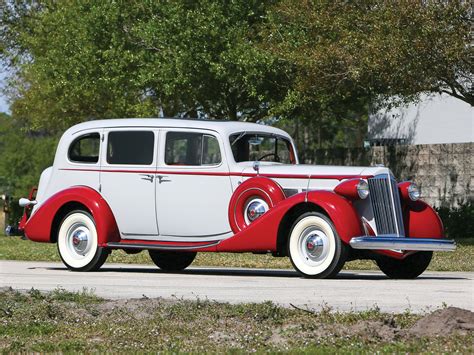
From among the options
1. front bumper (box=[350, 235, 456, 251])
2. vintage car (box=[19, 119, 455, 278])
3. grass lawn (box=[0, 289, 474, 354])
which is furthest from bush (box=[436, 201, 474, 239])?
grass lawn (box=[0, 289, 474, 354])

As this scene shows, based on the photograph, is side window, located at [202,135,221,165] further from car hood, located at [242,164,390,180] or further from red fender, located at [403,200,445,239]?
red fender, located at [403,200,445,239]

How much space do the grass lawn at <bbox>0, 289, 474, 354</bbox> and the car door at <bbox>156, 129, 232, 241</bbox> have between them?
16.7ft

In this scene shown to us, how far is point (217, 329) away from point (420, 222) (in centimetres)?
656

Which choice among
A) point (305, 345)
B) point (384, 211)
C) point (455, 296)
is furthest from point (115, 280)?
point (305, 345)

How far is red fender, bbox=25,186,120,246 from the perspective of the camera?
15672 millimetres

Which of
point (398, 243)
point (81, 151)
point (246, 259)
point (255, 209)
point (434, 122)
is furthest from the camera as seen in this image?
point (434, 122)

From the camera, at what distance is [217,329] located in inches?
334

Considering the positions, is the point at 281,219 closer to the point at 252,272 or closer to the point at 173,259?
the point at 252,272

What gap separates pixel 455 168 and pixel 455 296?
17.6 metres

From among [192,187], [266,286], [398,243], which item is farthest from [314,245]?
[192,187]

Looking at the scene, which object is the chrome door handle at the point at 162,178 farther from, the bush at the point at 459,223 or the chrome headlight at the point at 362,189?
the bush at the point at 459,223

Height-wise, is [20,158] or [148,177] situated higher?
[20,158]

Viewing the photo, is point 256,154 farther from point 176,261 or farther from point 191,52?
point 191,52

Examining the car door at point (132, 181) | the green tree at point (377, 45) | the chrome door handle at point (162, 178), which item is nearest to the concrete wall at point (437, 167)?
the green tree at point (377, 45)
